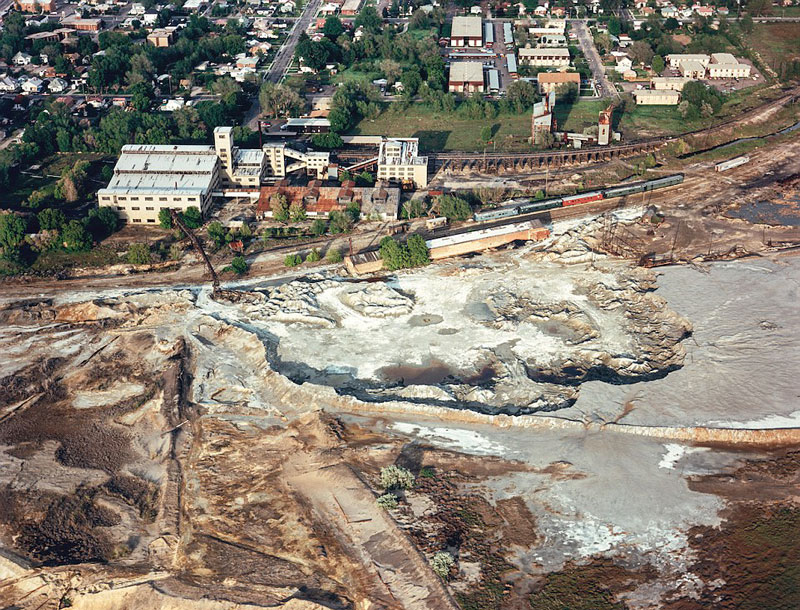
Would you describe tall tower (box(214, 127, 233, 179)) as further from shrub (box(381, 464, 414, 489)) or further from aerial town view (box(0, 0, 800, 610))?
shrub (box(381, 464, 414, 489))

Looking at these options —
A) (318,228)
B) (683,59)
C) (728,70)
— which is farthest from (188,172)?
(728,70)

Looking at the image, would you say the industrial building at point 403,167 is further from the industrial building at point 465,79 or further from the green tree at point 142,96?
the green tree at point 142,96

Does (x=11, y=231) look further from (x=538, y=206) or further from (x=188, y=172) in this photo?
(x=538, y=206)

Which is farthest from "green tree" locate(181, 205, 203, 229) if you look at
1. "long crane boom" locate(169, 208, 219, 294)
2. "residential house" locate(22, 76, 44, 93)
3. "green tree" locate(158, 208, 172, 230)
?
"residential house" locate(22, 76, 44, 93)

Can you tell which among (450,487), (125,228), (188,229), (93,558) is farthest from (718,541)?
(125,228)

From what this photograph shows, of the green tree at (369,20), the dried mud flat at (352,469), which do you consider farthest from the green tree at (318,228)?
the green tree at (369,20)
